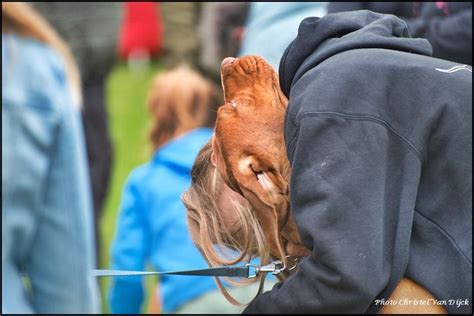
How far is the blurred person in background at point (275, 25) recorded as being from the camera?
3553 millimetres

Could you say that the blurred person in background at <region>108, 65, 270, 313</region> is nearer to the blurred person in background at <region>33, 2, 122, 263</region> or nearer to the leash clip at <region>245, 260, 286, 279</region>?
the blurred person in background at <region>33, 2, 122, 263</region>

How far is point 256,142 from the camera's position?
6.83ft

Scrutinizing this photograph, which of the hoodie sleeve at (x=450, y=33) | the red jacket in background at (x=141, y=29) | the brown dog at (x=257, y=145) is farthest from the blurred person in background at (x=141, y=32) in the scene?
the brown dog at (x=257, y=145)

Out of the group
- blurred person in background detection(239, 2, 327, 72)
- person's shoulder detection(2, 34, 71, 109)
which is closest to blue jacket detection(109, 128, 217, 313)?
blurred person in background detection(239, 2, 327, 72)

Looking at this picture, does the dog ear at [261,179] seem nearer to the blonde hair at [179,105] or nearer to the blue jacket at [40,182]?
the blue jacket at [40,182]

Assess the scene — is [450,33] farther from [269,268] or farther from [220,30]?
[220,30]

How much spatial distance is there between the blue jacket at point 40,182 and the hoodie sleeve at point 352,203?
1.25 meters

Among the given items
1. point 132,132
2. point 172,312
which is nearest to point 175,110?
point 172,312

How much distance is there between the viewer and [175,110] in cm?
470

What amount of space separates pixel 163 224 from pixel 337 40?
7.04 feet

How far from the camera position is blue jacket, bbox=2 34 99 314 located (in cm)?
298

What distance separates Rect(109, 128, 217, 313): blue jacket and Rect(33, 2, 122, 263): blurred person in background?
1.07 m

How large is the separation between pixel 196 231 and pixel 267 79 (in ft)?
1.33

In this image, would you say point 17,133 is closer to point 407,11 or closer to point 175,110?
point 407,11
